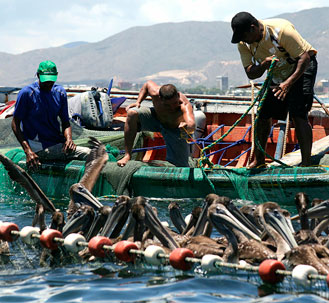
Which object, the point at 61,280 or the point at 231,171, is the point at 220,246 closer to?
the point at 61,280

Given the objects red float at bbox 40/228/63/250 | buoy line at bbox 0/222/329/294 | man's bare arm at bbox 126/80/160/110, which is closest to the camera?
buoy line at bbox 0/222/329/294

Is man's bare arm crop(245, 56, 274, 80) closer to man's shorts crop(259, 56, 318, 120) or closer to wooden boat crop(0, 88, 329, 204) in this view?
man's shorts crop(259, 56, 318, 120)

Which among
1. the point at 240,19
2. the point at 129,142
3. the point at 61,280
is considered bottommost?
the point at 61,280

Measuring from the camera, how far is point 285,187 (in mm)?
10469

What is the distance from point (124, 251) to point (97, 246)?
0.36 metres

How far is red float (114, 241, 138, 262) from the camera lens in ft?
23.5

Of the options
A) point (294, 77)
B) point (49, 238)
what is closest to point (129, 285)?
point (49, 238)

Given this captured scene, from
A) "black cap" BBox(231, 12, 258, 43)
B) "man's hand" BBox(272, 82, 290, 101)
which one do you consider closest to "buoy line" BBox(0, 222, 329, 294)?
"man's hand" BBox(272, 82, 290, 101)

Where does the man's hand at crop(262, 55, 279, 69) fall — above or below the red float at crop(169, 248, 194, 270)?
above

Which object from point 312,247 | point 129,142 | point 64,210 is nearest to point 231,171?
point 129,142

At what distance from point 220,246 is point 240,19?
398cm

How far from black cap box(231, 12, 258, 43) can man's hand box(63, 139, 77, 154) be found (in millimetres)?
3231

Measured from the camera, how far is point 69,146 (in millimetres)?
11578

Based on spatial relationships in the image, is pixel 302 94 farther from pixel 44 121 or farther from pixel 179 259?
pixel 179 259
